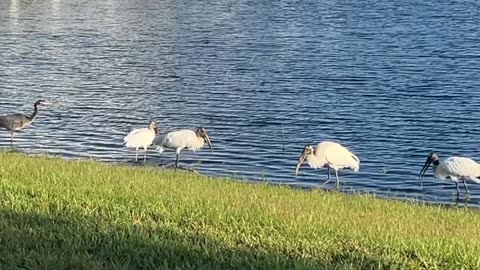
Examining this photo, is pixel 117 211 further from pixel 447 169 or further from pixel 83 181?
pixel 447 169

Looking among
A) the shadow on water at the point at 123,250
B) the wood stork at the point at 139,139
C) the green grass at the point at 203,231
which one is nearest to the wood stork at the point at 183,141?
the wood stork at the point at 139,139

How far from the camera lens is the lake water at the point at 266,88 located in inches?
889

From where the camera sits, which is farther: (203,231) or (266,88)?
(266,88)

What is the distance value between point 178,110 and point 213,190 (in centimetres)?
1935

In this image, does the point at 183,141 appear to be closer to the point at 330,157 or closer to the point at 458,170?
the point at 330,157

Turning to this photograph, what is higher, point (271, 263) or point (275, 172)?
point (275, 172)

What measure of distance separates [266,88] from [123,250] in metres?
26.8

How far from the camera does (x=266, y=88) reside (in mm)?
33125

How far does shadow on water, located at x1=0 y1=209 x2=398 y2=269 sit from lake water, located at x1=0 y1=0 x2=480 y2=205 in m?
10.7

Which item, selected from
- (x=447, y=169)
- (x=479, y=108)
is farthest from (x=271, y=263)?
(x=479, y=108)

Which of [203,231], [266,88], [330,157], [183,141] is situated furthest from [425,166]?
[266,88]

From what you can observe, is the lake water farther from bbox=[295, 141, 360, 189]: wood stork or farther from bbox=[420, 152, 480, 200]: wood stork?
bbox=[295, 141, 360, 189]: wood stork

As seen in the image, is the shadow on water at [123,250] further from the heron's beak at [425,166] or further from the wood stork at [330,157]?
the heron's beak at [425,166]

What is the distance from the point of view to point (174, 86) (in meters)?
34.6
